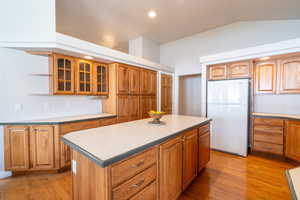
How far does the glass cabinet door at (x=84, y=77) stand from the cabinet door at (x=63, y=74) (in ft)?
0.38

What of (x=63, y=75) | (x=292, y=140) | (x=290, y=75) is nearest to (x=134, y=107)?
(x=63, y=75)

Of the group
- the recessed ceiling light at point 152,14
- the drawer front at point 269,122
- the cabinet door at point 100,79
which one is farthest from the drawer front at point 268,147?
the recessed ceiling light at point 152,14

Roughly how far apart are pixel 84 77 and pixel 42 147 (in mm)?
1484

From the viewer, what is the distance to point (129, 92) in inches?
135

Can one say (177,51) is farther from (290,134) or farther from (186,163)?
(186,163)

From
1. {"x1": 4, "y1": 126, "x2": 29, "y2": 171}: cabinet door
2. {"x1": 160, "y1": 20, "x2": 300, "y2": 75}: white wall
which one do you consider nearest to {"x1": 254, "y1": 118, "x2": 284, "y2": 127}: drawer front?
{"x1": 160, "y1": 20, "x2": 300, "y2": 75}: white wall

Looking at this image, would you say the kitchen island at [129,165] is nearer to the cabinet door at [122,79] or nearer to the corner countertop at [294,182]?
the corner countertop at [294,182]

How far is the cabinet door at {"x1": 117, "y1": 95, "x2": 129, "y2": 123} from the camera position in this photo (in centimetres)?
324

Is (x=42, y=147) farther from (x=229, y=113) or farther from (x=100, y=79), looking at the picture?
(x=229, y=113)

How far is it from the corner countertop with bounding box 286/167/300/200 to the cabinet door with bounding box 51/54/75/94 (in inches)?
122

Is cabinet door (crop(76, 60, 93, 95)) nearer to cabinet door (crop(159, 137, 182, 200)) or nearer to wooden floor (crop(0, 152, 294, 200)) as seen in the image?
wooden floor (crop(0, 152, 294, 200))

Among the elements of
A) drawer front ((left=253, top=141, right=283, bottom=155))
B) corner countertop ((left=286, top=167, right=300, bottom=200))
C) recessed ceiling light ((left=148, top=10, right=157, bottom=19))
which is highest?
recessed ceiling light ((left=148, top=10, right=157, bottom=19))

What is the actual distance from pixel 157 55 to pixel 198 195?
14.7 feet

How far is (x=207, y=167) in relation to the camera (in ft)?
8.21
